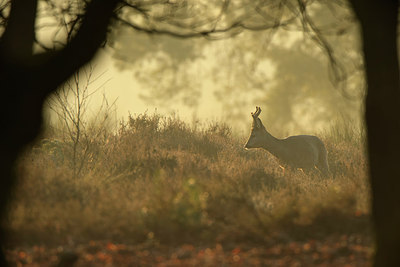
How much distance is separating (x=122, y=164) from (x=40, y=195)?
3.76 meters

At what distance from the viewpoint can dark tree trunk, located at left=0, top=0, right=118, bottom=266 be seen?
6.91 meters

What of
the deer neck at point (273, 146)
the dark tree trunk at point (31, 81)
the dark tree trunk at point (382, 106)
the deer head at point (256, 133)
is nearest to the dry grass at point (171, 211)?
the dark tree trunk at point (31, 81)

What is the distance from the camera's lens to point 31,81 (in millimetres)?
6957

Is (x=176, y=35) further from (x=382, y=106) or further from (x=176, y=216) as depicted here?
(x=382, y=106)

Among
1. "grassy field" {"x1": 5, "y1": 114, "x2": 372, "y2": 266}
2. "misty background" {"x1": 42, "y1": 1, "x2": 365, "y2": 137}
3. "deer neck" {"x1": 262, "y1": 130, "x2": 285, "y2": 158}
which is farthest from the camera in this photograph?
"misty background" {"x1": 42, "y1": 1, "x2": 365, "y2": 137}

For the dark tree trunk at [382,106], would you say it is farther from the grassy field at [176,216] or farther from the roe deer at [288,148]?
the roe deer at [288,148]

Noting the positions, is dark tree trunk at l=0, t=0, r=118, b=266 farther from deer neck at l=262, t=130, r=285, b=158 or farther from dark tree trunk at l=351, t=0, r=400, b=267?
deer neck at l=262, t=130, r=285, b=158

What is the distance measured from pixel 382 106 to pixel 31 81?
397 cm

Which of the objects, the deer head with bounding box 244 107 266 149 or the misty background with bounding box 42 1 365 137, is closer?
the deer head with bounding box 244 107 266 149

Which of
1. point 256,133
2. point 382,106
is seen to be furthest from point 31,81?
point 256,133

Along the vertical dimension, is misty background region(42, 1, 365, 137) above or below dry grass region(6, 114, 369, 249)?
above

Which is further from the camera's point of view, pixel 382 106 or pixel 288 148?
pixel 288 148

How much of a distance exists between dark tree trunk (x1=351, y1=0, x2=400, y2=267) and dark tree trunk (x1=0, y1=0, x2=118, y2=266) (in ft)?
9.87

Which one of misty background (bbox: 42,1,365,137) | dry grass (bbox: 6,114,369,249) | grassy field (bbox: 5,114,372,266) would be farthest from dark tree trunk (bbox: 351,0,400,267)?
misty background (bbox: 42,1,365,137)
